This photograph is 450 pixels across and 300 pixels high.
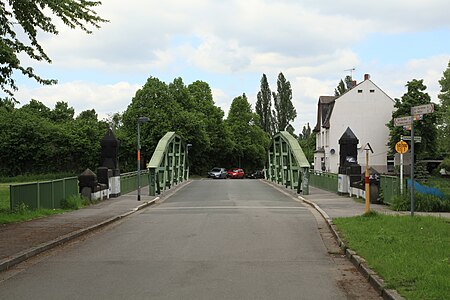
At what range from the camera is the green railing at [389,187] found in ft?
67.6

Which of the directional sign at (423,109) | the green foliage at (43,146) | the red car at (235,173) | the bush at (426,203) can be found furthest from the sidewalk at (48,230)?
the red car at (235,173)

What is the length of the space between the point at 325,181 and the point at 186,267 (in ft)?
84.5

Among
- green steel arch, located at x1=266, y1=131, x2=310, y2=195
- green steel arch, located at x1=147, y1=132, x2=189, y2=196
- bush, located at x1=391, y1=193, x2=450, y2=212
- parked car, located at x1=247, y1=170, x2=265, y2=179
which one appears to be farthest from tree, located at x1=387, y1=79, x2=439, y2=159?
bush, located at x1=391, y1=193, x2=450, y2=212

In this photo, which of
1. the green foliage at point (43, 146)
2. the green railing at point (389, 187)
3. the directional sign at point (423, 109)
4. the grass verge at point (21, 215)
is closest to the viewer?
the directional sign at point (423, 109)

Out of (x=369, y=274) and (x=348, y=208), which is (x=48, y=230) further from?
(x=348, y=208)

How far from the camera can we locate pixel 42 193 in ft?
63.9

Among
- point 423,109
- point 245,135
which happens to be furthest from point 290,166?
point 245,135

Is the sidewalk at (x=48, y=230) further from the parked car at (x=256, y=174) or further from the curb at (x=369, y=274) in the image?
the parked car at (x=256, y=174)

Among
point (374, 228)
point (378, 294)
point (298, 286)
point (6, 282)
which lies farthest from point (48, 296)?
point (374, 228)

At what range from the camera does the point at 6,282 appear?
819 cm

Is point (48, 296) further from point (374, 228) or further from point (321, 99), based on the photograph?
point (321, 99)

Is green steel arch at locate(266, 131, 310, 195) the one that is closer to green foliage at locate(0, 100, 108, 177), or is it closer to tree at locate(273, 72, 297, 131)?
green foliage at locate(0, 100, 108, 177)

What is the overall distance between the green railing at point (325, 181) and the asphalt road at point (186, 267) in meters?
16.2

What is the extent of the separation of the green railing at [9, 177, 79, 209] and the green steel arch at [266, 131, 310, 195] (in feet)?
43.3
